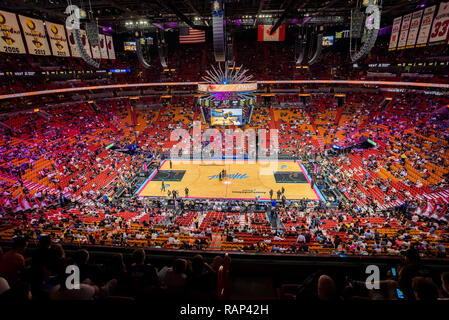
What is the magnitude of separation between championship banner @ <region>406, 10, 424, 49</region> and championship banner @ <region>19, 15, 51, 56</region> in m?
38.1

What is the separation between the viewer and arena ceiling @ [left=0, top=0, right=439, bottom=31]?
2308 cm

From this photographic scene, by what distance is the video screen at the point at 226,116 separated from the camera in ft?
82.2

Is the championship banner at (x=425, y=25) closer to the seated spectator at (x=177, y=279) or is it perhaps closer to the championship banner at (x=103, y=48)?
the seated spectator at (x=177, y=279)

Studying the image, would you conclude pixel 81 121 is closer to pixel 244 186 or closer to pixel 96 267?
pixel 244 186

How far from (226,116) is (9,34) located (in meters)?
20.7

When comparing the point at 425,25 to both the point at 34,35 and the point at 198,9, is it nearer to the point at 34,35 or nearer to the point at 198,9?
the point at 198,9

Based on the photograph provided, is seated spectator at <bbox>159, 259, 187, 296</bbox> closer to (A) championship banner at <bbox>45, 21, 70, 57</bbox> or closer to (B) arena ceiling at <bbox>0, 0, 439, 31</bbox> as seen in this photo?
(B) arena ceiling at <bbox>0, 0, 439, 31</bbox>

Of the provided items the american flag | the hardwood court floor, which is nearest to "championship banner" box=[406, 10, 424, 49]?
the hardwood court floor

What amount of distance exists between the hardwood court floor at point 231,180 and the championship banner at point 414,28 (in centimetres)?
1738

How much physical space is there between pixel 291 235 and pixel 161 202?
37.5 feet

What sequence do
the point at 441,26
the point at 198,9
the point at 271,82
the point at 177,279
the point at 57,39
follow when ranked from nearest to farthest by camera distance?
the point at 177,279 < the point at 441,26 < the point at 57,39 < the point at 198,9 < the point at 271,82

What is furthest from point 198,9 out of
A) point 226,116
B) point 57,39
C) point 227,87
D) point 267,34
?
point 57,39

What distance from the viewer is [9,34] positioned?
22219 millimetres
